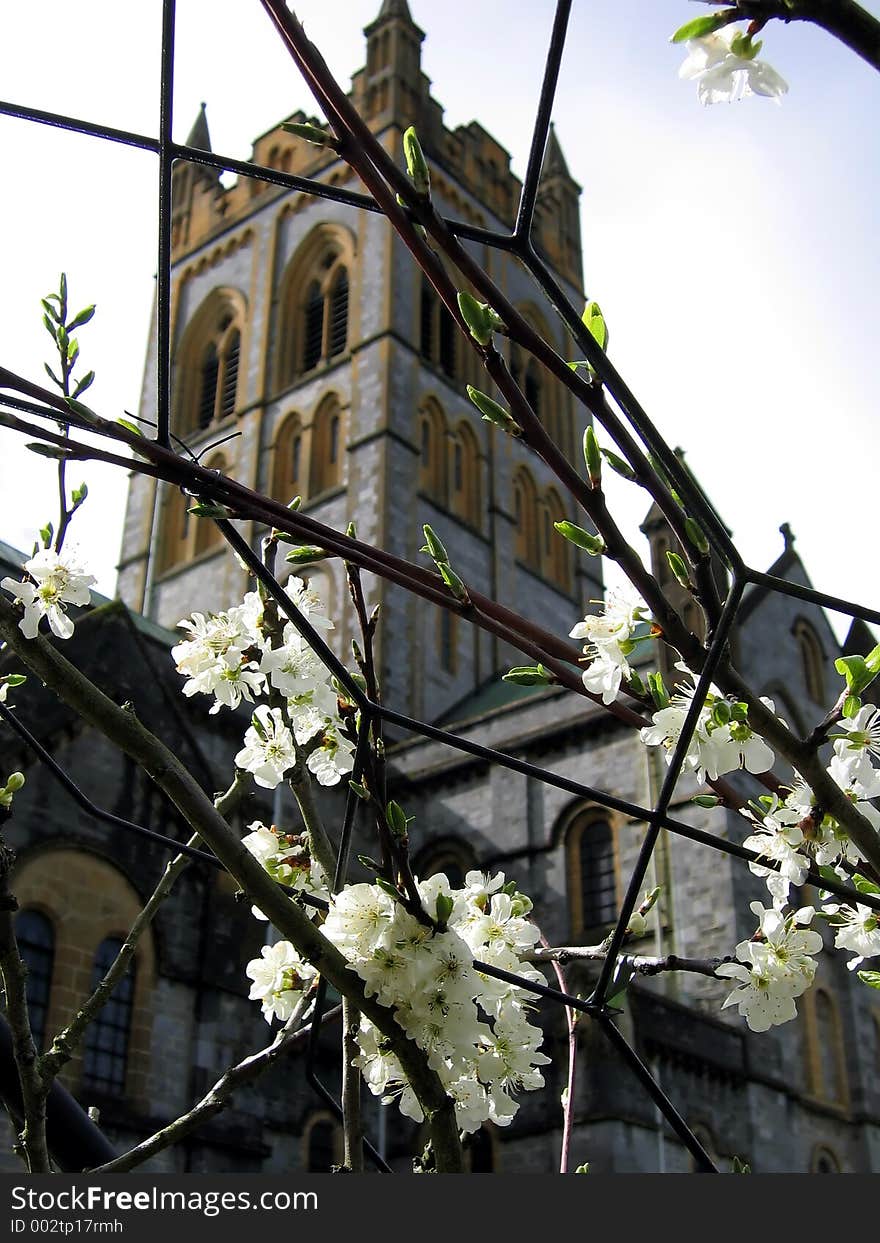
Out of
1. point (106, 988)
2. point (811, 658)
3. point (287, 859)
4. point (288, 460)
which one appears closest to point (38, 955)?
point (106, 988)

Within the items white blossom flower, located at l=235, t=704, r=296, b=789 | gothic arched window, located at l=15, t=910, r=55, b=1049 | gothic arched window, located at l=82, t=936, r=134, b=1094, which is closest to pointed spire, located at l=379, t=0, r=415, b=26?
gothic arched window, located at l=82, t=936, r=134, b=1094

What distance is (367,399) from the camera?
29000 mm

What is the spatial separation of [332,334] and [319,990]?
30617 mm

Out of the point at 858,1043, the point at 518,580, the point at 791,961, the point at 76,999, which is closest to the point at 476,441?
the point at 518,580

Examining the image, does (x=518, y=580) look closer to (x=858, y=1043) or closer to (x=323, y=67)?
(x=858, y=1043)

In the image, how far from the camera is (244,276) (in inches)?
1350

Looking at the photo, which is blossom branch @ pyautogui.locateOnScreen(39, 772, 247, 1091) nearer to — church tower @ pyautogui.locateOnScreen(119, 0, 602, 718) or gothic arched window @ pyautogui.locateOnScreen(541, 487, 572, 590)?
church tower @ pyautogui.locateOnScreen(119, 0, 602, 718)

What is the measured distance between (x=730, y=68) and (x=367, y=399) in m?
28.0

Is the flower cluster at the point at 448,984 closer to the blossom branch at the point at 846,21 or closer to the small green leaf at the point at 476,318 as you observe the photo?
the small green leaf at the point at 476,318

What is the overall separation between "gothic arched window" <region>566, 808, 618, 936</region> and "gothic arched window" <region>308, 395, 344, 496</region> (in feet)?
38.1

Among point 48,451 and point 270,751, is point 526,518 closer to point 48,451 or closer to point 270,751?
point 270,751

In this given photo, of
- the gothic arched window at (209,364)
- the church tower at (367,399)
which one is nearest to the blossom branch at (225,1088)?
the church tower at (367,399)

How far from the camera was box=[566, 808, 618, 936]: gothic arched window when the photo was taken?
20094mm

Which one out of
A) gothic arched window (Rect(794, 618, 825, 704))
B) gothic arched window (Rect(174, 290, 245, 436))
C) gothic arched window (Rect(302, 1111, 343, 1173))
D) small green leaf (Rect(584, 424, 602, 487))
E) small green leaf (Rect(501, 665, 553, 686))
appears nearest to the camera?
small green leaf (Rect(584, 424, 602, 487))
